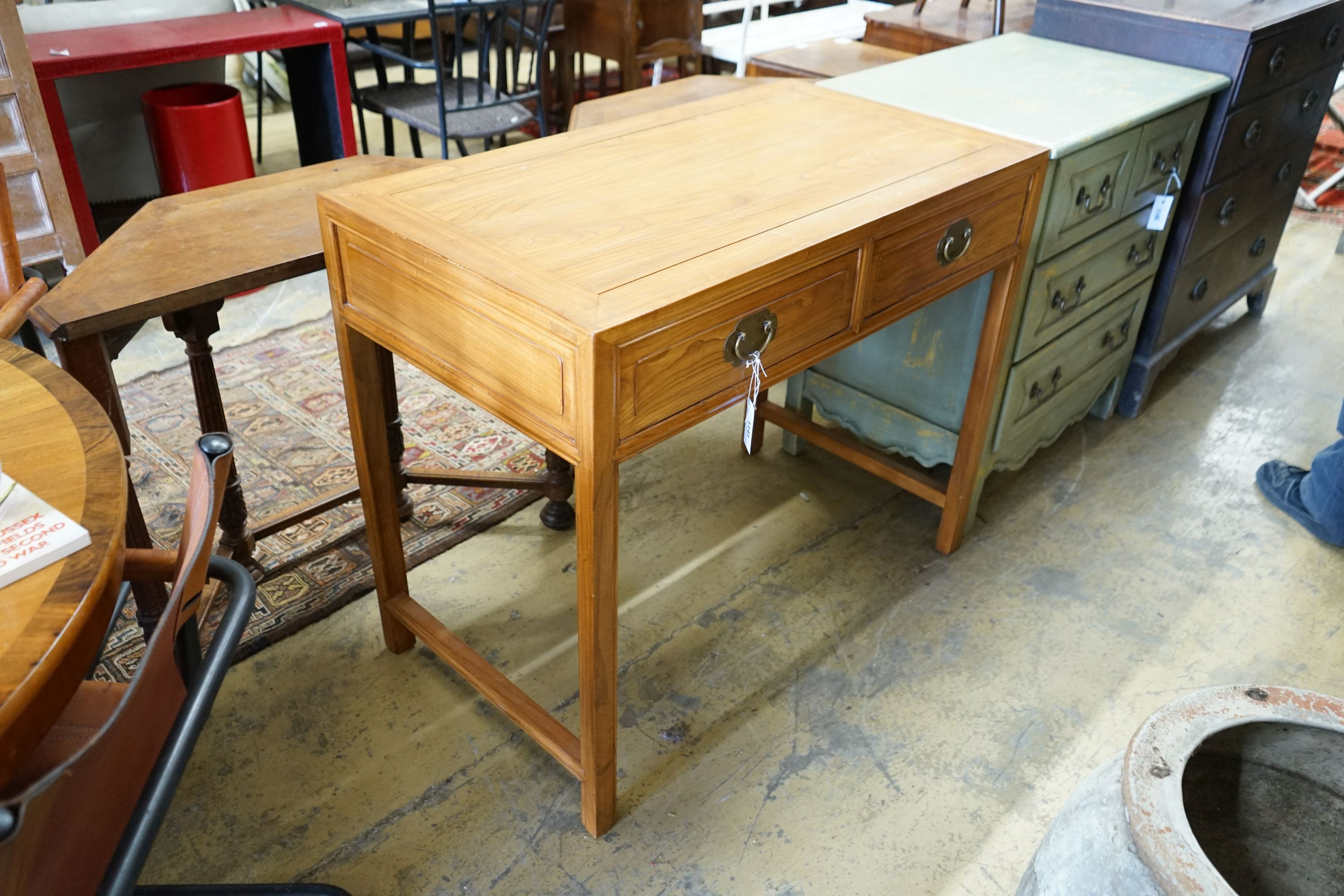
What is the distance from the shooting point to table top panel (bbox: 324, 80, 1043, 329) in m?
1.26

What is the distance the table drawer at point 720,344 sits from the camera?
1226mm

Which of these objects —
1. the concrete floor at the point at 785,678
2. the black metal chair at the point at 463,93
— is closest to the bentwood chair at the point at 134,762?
the concrete floor at the point at 785,678

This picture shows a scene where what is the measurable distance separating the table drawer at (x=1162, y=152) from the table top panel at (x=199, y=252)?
59.8 inches

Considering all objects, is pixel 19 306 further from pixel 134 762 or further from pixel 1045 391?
pixel 1045 391

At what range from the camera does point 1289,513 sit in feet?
8.06

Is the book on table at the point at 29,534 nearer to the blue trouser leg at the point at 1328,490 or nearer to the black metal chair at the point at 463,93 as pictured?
the blue trouser leg at the point at 1328,490

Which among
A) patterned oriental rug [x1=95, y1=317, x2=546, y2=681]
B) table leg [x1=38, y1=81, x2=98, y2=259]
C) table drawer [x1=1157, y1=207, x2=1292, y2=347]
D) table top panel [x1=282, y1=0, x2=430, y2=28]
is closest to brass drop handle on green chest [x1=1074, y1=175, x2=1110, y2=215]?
table drawer [x1=1157, y1=207, x2=1292, y2=347]

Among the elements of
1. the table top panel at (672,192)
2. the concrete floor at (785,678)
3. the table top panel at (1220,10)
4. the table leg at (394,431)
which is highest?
the table top panel at (1220,10)

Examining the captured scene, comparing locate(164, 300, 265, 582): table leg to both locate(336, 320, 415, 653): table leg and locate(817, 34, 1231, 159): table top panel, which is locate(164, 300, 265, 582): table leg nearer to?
locate(336, 320, 415, 653): table leg

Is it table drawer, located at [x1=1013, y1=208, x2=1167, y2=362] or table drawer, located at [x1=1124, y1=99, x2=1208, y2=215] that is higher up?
table drawer, located at [x1=1124, y1=99, x2=1208, y2=215]

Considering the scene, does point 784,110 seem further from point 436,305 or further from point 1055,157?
point 436,305

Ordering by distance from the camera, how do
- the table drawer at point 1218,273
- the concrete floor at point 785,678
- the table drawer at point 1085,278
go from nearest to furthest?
the concrete floor at point 785,678
the table drawer at point 1085,278
the table drawer at point 1218,273

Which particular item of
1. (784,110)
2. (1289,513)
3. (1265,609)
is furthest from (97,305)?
(1289,513)

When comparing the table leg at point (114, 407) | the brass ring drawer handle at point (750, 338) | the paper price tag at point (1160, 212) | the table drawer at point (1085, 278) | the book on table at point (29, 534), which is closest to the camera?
the book on table at point (29, 534)
